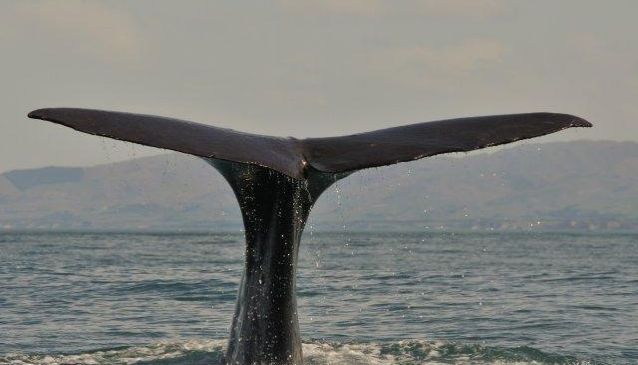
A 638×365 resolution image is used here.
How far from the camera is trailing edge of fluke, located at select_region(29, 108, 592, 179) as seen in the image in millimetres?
5012

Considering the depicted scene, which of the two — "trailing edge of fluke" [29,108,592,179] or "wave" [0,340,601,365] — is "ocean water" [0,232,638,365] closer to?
"wave" [0,340,601,365]

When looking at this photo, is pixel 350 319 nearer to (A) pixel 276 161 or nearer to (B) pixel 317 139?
(B) pixel 317 139

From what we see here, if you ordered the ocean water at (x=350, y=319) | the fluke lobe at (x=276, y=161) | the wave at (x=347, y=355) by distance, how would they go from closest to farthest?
the fluke lobe at (x=276, y=161) < the wave at (x=347, y=355) < the ocean water at (x=350, y=319)

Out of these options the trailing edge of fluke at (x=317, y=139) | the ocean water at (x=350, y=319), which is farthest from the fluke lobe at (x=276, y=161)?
the ocean water at (x=350, y=319)

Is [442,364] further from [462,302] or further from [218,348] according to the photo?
[462,302]

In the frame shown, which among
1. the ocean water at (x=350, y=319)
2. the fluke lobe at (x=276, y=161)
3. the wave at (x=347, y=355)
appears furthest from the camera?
the ocean water at (x=350, y=319)

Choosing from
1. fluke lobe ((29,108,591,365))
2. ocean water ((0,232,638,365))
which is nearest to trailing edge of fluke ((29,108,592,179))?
fluke lobe ((29,108,591,365))

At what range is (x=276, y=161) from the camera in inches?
207

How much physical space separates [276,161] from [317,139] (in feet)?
3.29

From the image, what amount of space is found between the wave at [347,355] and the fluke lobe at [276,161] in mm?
1960

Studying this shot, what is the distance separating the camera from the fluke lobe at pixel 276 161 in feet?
16.8

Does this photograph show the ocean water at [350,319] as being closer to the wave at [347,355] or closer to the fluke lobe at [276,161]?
the wave at [347,355]

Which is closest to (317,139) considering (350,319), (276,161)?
(276,161)

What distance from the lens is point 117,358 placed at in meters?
9.62
